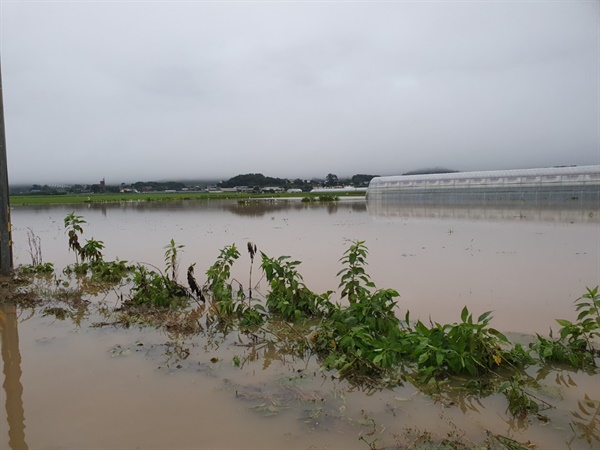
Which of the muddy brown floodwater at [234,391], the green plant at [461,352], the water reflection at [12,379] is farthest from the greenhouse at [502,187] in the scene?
the water reflection at [12,379]

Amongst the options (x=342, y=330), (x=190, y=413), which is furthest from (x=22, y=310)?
(x=342, y=330)

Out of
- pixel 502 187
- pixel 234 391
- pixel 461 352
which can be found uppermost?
pixel 502 187

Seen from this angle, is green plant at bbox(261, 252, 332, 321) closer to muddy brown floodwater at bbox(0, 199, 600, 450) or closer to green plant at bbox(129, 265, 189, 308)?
muddy brown floodwater at bbox(0, 199, 600, 450)

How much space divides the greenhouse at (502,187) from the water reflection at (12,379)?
2922 centimetres

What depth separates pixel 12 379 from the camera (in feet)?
12.2

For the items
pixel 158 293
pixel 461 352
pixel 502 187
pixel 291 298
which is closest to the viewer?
pixel 461 352

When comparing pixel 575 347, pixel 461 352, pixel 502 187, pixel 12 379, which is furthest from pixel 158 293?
pixel 502 187

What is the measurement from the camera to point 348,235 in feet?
46.2

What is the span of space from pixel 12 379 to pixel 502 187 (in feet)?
102

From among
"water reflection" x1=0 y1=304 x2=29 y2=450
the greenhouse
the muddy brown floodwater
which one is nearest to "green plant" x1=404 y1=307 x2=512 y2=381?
the muddy brown floodwater

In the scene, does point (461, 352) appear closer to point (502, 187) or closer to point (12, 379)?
point (12, 379)

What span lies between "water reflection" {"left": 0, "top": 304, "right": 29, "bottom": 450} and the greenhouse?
29220 mm

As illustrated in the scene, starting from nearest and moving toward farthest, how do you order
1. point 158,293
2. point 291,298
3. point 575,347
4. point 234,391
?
point 234,391 → point 575,347 → point 291,298 → point 158,293

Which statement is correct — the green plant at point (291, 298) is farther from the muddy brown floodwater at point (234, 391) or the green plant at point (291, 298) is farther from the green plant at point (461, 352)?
the green plant at point (461, 352)
